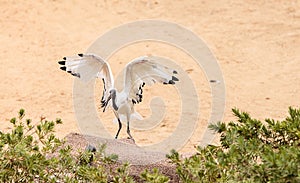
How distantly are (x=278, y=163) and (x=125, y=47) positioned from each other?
530 centimetres

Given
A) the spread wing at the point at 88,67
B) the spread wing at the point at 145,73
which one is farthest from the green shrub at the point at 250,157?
the spread wing at the point at 88,67

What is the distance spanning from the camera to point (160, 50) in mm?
8062

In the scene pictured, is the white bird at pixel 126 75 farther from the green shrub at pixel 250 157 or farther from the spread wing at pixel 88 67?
the green shrub at pixel 250 157

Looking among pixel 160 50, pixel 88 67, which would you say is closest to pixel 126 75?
pixel 88 67

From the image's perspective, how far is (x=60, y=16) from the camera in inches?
345

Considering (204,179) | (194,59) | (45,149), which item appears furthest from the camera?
(194,59)

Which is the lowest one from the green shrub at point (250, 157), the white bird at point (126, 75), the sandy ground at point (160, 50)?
the green shrub at point (250, 157)

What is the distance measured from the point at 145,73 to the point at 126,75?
0.14 metres

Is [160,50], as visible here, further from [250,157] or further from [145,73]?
[250,157]

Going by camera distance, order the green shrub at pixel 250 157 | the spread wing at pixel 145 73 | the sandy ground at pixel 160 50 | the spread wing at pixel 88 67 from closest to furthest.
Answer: the green shrub at pixel 250 157, the spread wing at pixel 145 73, the spread wing at pixel 88 67, the sandy ground at pixel 160 50

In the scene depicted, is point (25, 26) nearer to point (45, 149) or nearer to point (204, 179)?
point (45, 149)

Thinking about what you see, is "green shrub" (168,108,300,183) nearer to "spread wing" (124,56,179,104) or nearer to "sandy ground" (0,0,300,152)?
"spread wing" (124,56,179,104)

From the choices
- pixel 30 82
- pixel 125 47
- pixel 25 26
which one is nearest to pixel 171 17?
pixel 125 47

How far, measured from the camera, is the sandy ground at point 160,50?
6816 millimetres
